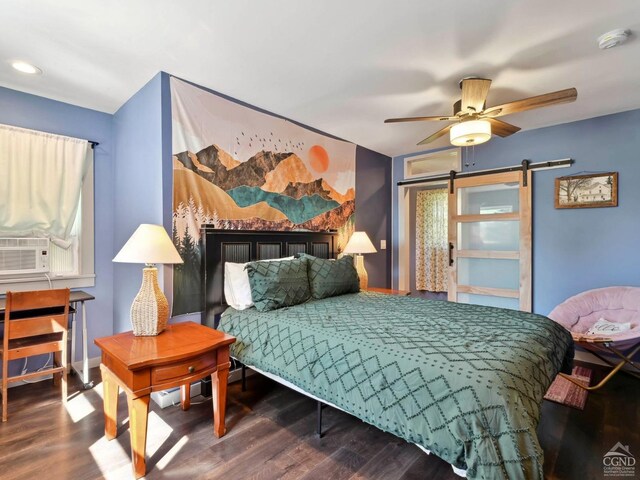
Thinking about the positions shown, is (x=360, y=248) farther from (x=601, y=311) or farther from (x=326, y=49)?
(x=601, y=311)

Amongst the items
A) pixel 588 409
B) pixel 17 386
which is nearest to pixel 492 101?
pixel 588 409

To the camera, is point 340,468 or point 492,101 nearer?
point 340,468

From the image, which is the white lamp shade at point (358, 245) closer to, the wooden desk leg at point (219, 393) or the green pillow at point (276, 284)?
the green pillow at point (276, 284)

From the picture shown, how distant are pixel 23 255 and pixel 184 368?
2.10m

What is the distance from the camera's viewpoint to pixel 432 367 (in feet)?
4.80

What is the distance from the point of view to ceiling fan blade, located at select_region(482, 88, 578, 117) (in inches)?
81.7

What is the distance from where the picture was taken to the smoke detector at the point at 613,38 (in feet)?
6.64

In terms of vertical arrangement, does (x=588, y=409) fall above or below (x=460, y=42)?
below

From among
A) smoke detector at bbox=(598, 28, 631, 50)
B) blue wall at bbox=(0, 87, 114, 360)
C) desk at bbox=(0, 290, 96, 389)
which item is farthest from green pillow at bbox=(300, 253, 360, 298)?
smoke detector at bbox=(598, 28, 631, 50)

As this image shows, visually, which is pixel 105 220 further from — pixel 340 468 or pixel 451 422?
pixel 451 422

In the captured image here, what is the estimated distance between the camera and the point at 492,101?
119 inches

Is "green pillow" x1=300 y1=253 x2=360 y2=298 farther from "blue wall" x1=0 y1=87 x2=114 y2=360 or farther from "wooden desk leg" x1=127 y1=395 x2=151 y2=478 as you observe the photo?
"blue wall" x1=0 y1=87 x2=114 y2=360

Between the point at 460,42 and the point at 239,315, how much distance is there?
249 centimetres

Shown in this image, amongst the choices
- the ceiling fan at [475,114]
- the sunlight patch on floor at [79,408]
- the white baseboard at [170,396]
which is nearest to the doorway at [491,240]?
the ceiling fan at [475,114]
